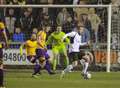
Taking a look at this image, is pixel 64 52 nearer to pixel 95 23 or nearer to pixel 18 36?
pixel 95 23

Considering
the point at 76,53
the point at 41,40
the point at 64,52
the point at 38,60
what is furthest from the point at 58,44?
the point at 76,53

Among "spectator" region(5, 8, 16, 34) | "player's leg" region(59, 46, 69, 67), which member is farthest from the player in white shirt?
"spectator" region(5, 8, 16, 34)

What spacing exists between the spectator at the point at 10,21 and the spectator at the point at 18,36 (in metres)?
0.19

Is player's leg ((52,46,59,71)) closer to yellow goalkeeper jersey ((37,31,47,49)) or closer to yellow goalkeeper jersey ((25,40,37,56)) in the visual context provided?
yellow goalkeeper jersey ((37,31,47,49))

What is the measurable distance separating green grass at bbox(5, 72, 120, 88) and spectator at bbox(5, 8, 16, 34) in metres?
2.99

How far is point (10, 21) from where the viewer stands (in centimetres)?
2498

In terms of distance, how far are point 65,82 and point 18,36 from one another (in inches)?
265

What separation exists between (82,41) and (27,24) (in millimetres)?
2768

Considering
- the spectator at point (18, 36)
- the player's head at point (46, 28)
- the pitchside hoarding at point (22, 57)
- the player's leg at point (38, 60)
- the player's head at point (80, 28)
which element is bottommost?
the pitchside hoarding at point (22, 57)

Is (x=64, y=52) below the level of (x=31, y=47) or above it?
below

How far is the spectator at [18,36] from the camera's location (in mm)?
24734

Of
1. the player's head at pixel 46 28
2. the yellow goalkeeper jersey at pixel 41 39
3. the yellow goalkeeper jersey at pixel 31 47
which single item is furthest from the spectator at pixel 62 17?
the yellow goalkeeper jersey at pixel 31 47

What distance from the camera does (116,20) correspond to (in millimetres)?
25109

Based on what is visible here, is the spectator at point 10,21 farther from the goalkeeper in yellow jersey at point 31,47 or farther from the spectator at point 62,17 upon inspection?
the spectator at point 62,17
